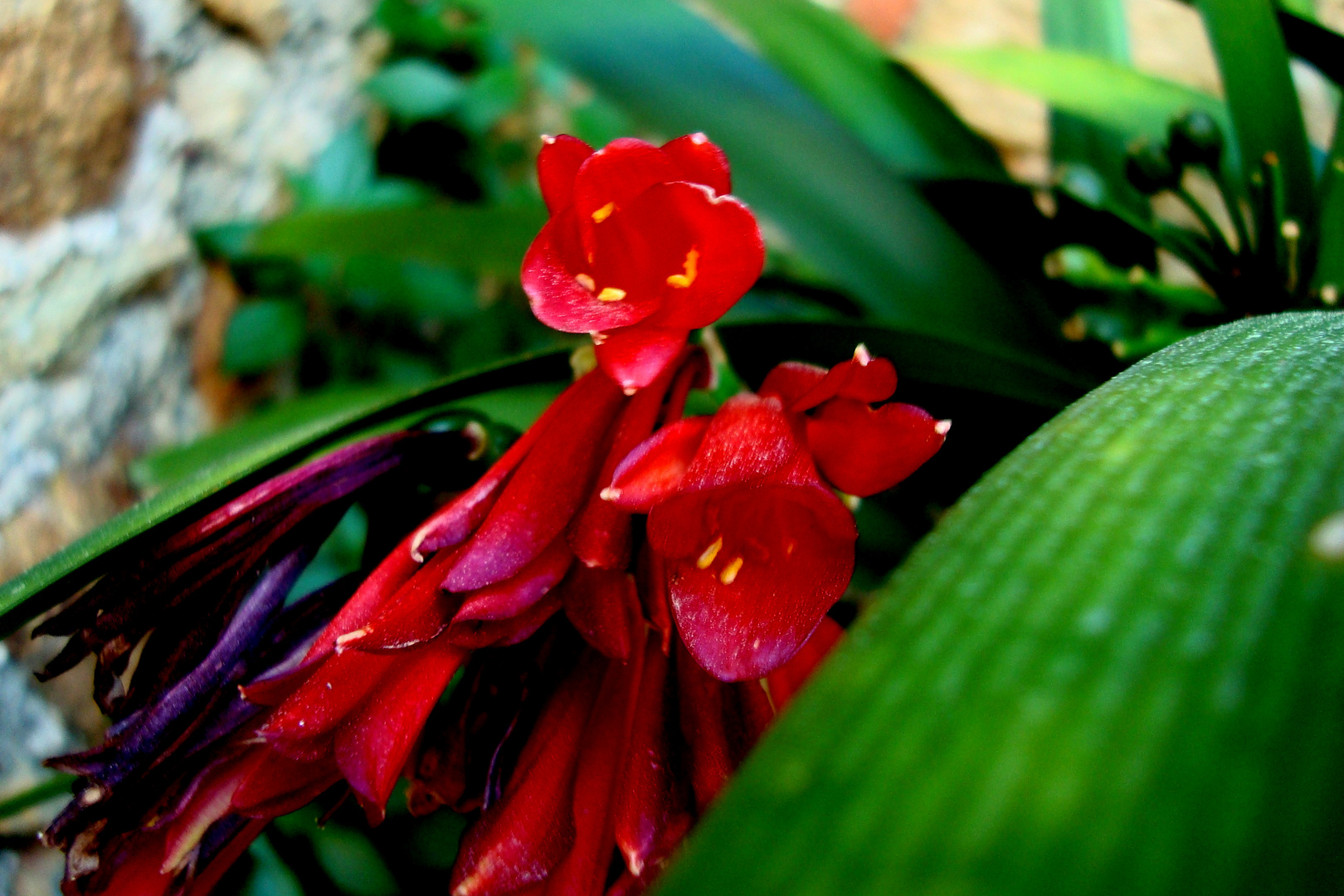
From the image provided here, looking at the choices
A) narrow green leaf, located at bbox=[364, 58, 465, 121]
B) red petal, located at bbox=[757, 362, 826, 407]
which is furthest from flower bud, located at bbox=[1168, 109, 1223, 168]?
narrow green leaf, located at bbox=[364, 58, 465, 121]

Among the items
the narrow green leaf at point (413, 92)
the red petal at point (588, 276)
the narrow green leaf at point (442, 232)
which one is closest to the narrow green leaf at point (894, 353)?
the red petal at point (588, 276)

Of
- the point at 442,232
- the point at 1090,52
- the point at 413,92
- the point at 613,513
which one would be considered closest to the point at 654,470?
the point at 613,513

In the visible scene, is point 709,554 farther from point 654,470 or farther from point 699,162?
point 699,162

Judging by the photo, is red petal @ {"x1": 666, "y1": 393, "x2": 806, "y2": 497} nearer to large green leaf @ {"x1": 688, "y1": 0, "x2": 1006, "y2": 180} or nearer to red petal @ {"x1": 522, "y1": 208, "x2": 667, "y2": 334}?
red petal @ {"x1": 522, "y1": 208, "x2": 667, "y2": 334}

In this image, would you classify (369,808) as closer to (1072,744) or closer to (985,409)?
(1072,744)

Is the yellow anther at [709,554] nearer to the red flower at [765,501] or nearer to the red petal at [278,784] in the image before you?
the red flower at [765,501]
